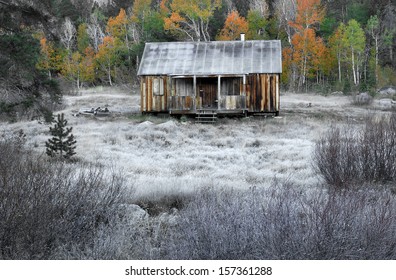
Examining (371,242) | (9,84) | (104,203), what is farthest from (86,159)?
(371,242)

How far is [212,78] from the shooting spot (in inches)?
1049

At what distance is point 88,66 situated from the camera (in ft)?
148

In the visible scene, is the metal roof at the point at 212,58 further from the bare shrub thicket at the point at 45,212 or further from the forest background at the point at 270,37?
the bare shrub thicket at the point at 45,212

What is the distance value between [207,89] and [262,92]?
3529 mm

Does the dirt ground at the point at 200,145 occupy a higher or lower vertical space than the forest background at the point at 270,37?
lower

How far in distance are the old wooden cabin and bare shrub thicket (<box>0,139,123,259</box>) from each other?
62.6 feet

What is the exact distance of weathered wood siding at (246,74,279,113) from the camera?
24.7 meters

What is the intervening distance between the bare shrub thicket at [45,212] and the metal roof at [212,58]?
19665mm

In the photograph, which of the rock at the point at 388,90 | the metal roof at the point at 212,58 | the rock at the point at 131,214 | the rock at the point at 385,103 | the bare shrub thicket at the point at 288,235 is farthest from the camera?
the rock at the point at 388,90

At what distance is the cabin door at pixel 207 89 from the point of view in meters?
26.5

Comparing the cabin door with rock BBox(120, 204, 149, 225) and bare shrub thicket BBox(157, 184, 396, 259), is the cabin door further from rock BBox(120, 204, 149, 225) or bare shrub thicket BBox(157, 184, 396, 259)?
bare shrub thicket BBox(157, 184, 396, 259)

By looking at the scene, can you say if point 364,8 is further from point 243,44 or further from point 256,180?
point 256,180

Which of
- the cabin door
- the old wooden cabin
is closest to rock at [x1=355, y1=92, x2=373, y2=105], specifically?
the old wooden cabin

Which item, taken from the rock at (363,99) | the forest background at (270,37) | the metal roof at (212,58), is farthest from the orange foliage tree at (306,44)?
the metal roof at (212,58)
